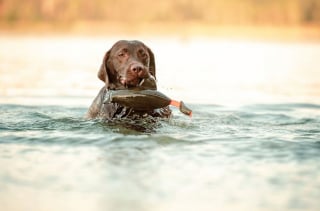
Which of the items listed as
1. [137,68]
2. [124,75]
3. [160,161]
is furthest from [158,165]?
[124,75]

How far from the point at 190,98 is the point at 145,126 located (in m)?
6.46

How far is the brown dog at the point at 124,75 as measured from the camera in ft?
28.1

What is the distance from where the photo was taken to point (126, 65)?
8719 mm

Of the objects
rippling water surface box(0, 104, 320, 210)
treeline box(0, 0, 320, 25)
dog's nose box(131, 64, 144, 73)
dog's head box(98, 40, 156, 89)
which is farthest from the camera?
treeline box(0, 0, 320, 25)

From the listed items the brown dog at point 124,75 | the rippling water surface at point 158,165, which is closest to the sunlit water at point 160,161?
the rippling water surface at point 158,165

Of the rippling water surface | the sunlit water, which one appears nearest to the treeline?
the sunlit water

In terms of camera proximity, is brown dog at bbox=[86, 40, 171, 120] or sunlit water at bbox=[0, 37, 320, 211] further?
brown dog at bbox=[86, 40, 171, 120]

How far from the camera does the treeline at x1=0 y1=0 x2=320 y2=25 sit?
112250 millimetres

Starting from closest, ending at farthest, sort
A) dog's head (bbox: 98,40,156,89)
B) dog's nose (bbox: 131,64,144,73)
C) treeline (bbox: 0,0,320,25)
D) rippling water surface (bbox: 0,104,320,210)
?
1. rippling water surface (bbox: 0,104,320,210)
2. dog's nose (bbox: 131,64,144,73)
3. dog's head (bbox: 98,40,156,89)
4. treeline (bbox: 0,0,320,25)

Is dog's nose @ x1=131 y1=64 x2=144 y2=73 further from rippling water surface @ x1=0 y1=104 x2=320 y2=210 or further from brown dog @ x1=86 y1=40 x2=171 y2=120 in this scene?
rippling water surface @ x1=0 y1=104 x2=320 y2=210

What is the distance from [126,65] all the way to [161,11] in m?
112

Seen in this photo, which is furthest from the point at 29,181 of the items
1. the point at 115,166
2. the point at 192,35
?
the point at 192,35

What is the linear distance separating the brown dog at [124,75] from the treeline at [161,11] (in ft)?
322

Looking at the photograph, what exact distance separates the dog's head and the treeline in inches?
3860
